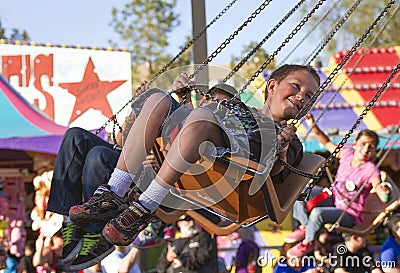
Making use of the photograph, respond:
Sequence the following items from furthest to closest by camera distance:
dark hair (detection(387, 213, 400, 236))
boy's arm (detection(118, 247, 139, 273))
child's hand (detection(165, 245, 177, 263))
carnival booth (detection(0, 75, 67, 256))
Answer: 1. carnival booth (detection(0, 75, 67, 256))
2. child's hand (detection(165, 245, 177, 263))
3. dark hair (detection(387, 213, 400, 236))
4. boy's arm (detection(118, 247, 139, 273))

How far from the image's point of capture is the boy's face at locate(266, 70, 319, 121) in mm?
3534

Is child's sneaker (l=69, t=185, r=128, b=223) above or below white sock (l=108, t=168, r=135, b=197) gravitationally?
below

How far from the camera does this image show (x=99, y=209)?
334 cm

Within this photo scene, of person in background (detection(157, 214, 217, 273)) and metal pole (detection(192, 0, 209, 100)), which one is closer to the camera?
metal pole (detection(192, 0, 209, 100))

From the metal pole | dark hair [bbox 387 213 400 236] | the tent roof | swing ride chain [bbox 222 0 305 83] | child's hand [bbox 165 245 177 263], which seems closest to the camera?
swing ride chain [bbox 222 0 305 83]

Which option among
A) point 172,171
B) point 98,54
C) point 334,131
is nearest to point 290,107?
point 172,171

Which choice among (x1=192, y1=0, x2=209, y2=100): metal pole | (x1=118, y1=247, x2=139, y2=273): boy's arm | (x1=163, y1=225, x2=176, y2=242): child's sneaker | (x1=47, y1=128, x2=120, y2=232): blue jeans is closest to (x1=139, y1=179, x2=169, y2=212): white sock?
(x1=47, y1=128, x2=120, y2=232): blue jeans

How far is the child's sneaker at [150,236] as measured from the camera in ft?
20.0

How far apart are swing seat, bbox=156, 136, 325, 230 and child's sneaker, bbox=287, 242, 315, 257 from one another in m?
2.46

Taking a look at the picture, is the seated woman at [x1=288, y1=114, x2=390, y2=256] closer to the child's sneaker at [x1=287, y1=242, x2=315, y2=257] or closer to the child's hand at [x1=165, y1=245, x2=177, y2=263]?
the child's sneaker at [x1=287, y1=242, x2=315, y2=257]

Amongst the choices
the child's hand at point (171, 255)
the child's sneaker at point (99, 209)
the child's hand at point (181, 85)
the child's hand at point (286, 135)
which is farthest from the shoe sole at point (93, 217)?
the child's hand at point (171, 255)

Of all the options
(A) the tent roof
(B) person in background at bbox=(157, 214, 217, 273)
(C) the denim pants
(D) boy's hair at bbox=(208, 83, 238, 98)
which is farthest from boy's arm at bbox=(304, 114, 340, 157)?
(D) boy's hair at bbox=(208, 83, 238, 98)

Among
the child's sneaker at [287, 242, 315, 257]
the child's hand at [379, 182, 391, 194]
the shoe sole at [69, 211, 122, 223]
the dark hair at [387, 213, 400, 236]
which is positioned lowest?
the child's sneaker at [287, 242, 315, 257]

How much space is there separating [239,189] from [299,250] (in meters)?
2.88
